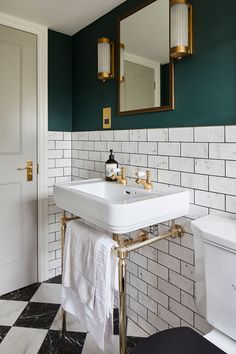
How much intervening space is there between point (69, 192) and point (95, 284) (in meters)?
0.49

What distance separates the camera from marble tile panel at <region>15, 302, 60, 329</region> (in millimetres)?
1758

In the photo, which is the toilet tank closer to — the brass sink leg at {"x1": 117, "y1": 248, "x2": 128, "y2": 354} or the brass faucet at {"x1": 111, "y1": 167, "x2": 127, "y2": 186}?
the brass sink leg at {"x1": 117, "y1": 248, "x2": 128, "y2": 354}

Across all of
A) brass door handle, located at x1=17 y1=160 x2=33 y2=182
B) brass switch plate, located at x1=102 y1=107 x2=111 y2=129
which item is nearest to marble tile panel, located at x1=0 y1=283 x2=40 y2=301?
brass door handle, located at x1=17 y1=160 x2=33 y2=182

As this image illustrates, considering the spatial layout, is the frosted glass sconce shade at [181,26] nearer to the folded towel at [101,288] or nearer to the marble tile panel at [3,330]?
the folded towel at [101,288]

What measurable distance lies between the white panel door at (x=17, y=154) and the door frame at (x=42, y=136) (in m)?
0.04

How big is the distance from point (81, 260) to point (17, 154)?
1.13 meters

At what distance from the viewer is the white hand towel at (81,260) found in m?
1.32

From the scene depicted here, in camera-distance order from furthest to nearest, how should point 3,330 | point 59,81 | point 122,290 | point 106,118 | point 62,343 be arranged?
point 59,81 → point 106,118 → point 3,330 → point 62,343 → point 122,290

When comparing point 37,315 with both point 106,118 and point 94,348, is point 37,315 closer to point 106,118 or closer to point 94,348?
point 94,348

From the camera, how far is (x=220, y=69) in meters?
1.26

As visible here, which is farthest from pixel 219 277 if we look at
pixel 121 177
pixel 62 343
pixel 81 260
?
pixel 62 343

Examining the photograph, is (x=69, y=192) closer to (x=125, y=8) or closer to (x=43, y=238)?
(x=43, y=238)

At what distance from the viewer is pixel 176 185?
1500mm

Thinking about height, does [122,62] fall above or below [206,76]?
above
